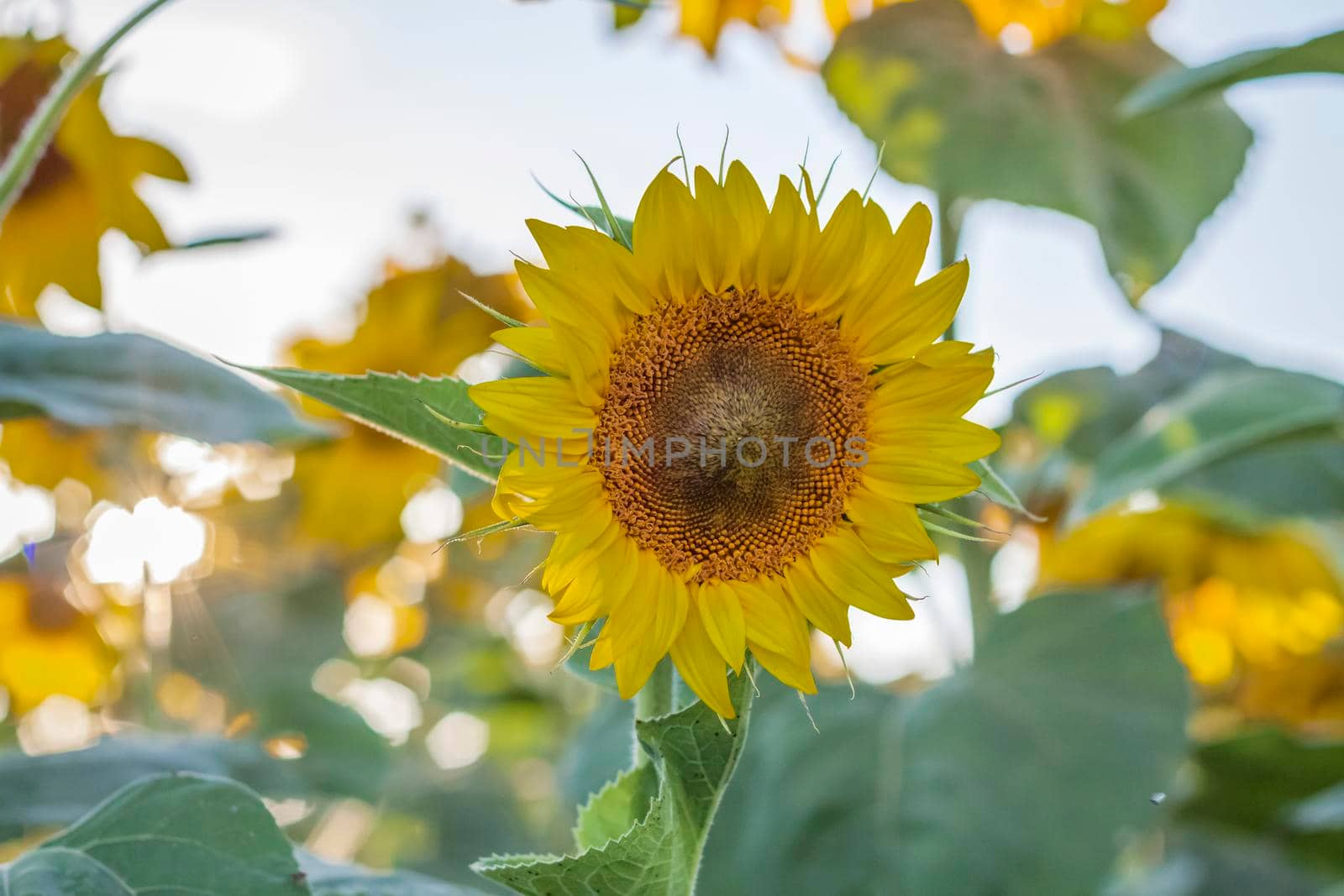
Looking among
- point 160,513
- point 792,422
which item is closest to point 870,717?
point 792,422

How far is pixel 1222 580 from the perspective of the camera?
165 cm

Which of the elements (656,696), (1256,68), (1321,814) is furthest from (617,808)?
(1321,814)

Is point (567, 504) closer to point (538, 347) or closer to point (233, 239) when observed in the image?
point (538, 347)

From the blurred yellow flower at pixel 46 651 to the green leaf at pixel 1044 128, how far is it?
1.15 meters

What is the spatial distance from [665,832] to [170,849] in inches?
11.4

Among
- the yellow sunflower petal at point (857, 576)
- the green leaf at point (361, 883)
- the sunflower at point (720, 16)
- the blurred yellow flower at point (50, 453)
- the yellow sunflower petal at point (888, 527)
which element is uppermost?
the sunflower at point (720, 16)

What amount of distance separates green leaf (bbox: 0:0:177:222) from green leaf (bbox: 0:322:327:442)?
0.10 m

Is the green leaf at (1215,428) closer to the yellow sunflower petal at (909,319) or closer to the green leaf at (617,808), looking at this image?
the yellow sunflower petal at (909,319)

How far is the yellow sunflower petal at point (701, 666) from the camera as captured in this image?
510 mm

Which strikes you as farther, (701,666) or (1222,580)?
(1222,580)

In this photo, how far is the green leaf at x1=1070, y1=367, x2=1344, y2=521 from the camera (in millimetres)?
928

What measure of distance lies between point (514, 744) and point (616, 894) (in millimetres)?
1553

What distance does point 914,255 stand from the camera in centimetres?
56

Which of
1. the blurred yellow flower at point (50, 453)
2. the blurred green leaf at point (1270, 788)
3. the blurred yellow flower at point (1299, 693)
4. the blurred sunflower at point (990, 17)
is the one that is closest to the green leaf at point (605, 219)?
the blurred sunflower at point (990, 17)
